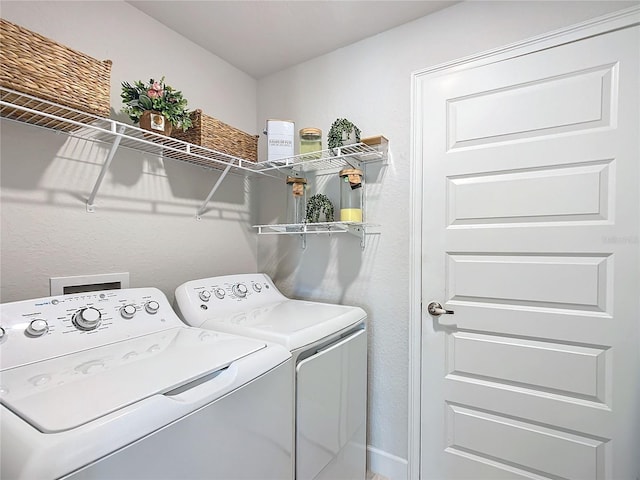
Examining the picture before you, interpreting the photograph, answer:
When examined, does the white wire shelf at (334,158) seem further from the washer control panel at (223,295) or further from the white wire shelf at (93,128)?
the washer control panel at (223,295)

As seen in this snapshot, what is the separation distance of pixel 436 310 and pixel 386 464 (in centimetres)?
89

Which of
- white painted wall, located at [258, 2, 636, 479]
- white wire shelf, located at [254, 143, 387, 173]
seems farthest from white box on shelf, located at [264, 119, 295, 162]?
white painted wall, located at [258, 2, 636, 479]

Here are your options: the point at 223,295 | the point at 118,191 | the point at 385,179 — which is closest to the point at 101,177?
the point at 118,191

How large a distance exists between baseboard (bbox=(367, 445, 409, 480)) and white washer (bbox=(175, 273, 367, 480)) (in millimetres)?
145

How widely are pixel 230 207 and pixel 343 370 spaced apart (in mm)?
1210

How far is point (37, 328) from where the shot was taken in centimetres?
99

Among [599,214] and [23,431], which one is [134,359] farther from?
[599,214]

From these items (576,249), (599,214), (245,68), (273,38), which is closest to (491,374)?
(576,249)

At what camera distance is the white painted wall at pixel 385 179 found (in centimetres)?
158

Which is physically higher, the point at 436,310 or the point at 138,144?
the point at 138,144

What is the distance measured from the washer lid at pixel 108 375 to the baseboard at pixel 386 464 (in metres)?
1.16

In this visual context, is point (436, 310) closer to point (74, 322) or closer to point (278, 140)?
point (278, 140)

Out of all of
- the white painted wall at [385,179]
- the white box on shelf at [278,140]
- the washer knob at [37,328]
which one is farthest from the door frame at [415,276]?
the washer knob at [37,328]

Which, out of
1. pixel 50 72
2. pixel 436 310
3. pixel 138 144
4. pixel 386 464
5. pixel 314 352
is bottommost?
pixel 386 464
